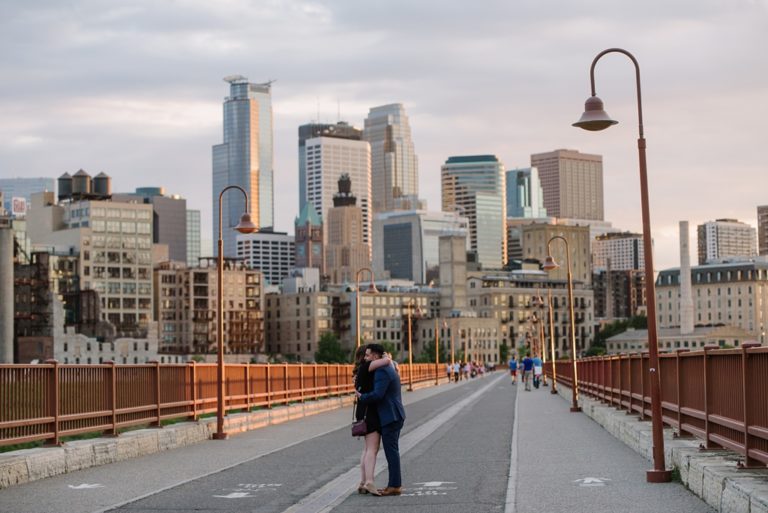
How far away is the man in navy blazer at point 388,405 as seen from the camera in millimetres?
17953

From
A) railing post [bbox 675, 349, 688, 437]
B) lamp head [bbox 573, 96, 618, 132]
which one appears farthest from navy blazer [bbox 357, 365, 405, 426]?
railing post [bbox 675, 349, 688, 437]

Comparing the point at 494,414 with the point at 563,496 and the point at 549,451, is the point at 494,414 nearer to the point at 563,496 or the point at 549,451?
the point at 549,451

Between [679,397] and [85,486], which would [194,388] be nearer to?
[85,486]

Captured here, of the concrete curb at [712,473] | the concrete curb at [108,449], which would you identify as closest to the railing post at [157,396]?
the concrete curb at [108,449]

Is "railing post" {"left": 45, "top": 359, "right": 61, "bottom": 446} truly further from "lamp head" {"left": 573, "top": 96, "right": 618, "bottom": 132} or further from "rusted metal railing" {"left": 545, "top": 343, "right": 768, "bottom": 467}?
"rusted metal railing" {"left": 545, "top": 343, "right": 768, "bottom": 467}

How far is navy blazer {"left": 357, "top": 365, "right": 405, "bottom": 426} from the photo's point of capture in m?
17.9

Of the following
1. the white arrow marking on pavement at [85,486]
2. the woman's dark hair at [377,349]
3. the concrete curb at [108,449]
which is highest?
the woman's dark hair at [377,349]

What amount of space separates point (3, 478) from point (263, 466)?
514 cm

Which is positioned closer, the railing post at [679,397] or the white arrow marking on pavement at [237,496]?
the white arrow marking on pavement at [237,496]

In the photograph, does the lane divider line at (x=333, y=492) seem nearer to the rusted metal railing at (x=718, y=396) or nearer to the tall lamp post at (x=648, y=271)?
the tall lamp post at (x=648, y=271)

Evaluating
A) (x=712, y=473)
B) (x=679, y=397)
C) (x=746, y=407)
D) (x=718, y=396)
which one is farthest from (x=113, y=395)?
(x=746, y=407)

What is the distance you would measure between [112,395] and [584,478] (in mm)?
9702

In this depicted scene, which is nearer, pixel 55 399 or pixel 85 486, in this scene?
pixel 85 486

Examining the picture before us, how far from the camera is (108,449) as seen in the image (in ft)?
78.1
